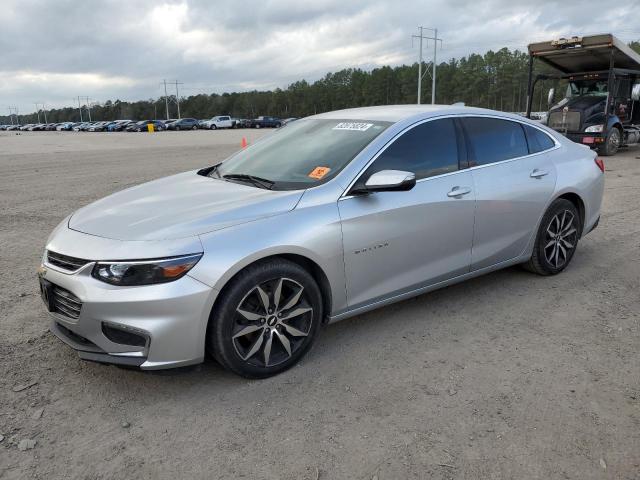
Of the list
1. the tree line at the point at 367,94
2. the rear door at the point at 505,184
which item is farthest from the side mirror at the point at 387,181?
the tree line at the point at 367,94

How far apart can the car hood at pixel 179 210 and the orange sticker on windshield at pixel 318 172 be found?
0.88 feet

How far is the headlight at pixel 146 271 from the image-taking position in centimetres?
284

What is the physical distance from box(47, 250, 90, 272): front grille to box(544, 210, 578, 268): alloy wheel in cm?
389

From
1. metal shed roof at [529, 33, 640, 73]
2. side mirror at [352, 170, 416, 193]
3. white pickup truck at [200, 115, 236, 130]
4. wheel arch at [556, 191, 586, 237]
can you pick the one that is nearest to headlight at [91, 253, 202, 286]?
side mirror at [352, 170, 416, 193]

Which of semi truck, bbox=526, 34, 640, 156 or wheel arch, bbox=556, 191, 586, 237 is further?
semi truck, bbox=526, 34, 640, 156

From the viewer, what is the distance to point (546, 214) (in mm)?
4777

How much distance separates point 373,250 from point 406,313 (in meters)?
0.93

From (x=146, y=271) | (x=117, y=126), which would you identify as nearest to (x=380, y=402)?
(x=146, y=271)

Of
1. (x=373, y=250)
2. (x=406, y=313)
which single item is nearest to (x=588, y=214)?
(x=406, y=313)

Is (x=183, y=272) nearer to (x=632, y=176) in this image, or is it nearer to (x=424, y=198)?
(x=424, y=198)

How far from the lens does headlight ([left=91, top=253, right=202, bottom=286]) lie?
9.31ft

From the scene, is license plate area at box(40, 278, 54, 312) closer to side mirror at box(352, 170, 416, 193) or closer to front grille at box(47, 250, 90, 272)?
front grille at box(47, 250, 90, 272)

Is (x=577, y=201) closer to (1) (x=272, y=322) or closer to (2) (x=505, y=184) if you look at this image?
(2) (x=505, y=184)

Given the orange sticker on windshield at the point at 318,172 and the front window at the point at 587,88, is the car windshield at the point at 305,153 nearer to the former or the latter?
the orange sticker on windshield at the point at 318,172
